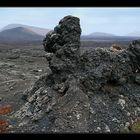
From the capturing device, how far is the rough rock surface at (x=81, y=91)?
14312 millimetres

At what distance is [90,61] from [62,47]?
1695mm

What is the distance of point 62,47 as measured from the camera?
56.1 feet

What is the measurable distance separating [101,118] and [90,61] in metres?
3.46

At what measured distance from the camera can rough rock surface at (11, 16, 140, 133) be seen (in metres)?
14.3

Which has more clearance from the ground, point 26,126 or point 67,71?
point 67,71

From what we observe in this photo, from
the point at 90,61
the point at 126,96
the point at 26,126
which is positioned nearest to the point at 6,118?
the point at 26,126

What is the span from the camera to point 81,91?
1523 cm

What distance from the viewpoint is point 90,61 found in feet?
55.0
